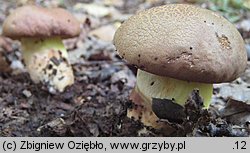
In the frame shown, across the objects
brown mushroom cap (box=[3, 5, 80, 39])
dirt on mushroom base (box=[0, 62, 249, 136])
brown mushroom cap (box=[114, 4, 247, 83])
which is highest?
brown mushroom cap (box=[114, 4, 247, 83])

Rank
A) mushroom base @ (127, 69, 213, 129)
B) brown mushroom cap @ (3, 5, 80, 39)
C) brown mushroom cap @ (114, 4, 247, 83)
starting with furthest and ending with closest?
1. brown mushroom cap @ (3, 5, 80, 39)
2. mushroom base @ (127, 69, 213, 129)
3. brown mushroom cap @ (114, 4, 247, 83)

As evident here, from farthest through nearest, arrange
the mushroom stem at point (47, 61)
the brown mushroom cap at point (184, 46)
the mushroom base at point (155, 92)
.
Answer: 1. the mushroom stem at point (47, 61)
2. the mushroom base at point (155, 92)
3. the brown mushroom cap at point (184, 46)

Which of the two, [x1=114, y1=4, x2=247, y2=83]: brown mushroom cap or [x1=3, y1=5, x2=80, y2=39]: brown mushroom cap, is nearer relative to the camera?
[x1=114, y1=4, x2=247, y2=83]: brown mushroom cap

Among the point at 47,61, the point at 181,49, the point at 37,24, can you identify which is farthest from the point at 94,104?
the point at 181,49

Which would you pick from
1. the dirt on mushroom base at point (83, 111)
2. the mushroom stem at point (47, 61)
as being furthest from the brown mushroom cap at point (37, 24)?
the dirt on mushroom base at point (83, 111)

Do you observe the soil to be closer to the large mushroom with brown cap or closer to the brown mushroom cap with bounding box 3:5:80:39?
the large mushroom with brown cap

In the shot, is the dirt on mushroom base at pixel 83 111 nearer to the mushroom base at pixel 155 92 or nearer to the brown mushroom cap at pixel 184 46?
the mushroom base at pixel 155 92

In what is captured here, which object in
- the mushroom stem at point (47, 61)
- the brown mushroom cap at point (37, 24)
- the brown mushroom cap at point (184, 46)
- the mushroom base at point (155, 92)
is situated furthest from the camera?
the mushroom stem at point (47, 61)

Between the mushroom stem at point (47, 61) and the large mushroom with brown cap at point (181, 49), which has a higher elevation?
the large mushroom with brown cap at point (181, 49)

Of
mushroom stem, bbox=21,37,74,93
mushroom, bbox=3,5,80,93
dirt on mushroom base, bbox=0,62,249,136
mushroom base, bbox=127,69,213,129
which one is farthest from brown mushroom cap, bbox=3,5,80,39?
mushroom base, bbox=127,69,213,129
